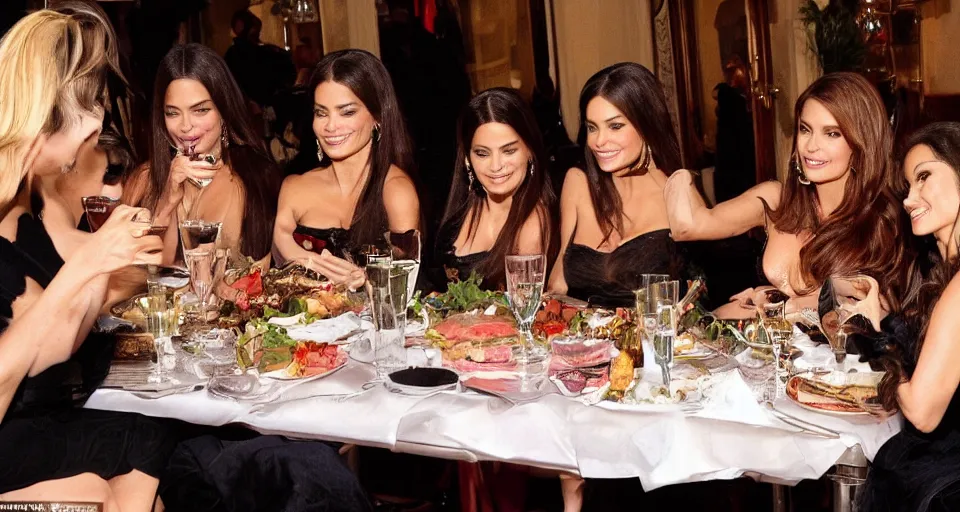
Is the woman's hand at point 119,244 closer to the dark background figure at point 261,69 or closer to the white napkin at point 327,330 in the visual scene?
the white napkin at point 327,330

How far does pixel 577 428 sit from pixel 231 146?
290 cm

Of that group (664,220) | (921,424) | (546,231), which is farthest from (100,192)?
(921,424)

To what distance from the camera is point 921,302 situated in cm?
223

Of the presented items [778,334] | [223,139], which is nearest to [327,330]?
[778,334]

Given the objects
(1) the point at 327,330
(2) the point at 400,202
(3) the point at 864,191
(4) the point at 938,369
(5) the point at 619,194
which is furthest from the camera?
(2) the point at 400,202

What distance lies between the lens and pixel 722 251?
5.14 m

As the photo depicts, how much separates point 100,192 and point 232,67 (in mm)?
1527

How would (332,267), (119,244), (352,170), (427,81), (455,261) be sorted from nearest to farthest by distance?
(119,244), (332,267), (455,261), (352,170), (427,81)

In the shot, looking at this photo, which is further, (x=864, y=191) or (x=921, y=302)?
(x=864, y=191)

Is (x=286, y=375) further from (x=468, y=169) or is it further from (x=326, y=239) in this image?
(x=326, y=239)

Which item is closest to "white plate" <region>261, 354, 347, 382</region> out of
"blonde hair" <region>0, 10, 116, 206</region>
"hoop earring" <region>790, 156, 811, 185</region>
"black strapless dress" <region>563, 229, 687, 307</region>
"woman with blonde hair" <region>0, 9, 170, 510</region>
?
"woman with blonde hair" <region>0, 9, 170, 510</region>

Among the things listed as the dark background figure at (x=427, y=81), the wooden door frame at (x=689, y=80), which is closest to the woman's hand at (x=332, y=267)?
the dark background figure at (x=427, y=81)

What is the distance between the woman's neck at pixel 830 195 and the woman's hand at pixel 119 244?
2.18 meters

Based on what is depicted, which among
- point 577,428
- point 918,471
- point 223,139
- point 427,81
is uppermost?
point 427,81
